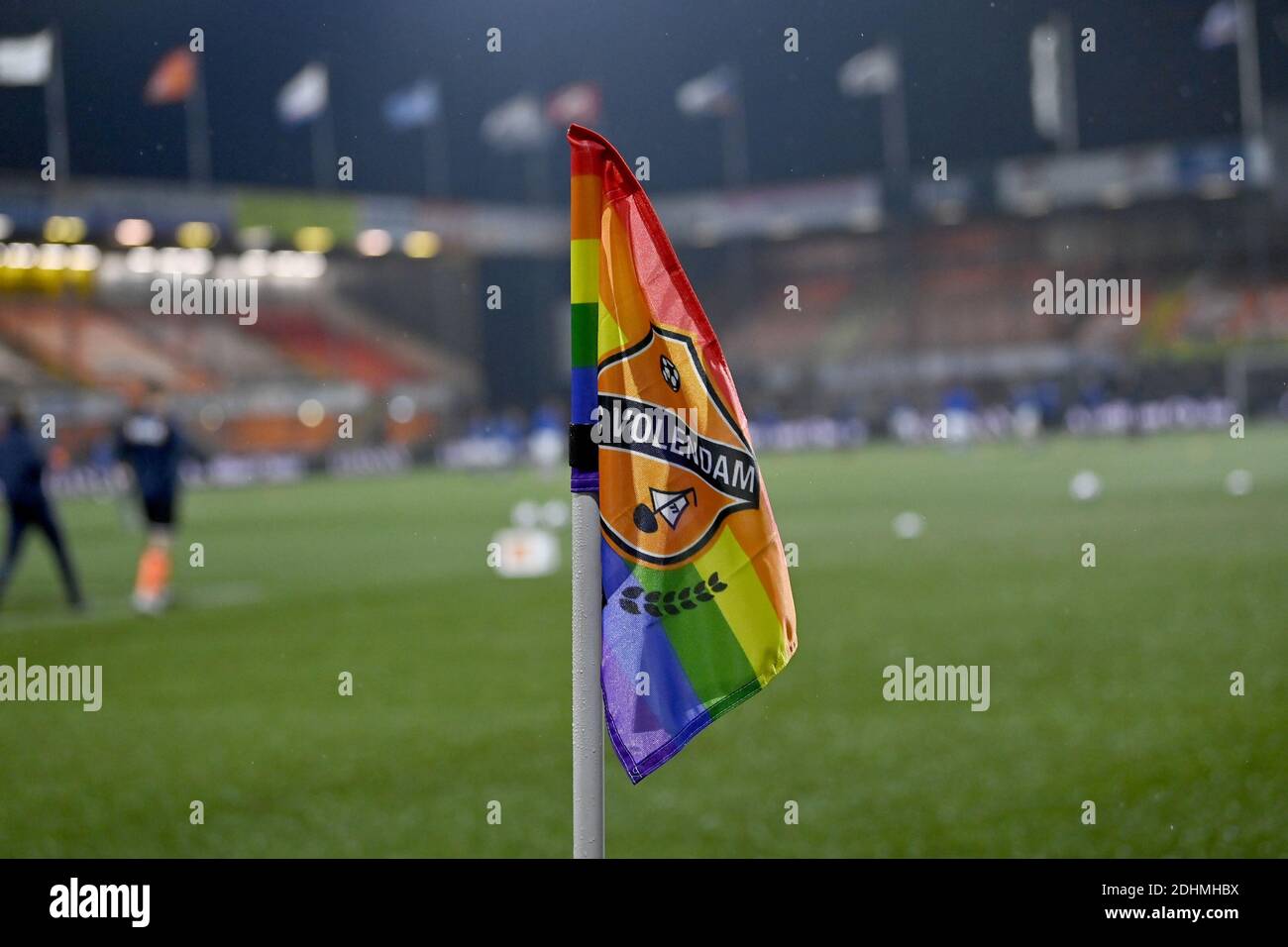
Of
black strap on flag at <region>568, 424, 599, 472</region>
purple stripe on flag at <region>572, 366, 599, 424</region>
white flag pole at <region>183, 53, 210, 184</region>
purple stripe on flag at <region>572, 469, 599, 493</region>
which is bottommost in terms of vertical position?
purple stripe on flag at <region>572, 469, 599, 493</region>

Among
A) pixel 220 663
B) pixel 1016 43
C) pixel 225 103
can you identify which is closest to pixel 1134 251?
pixel 1016 43

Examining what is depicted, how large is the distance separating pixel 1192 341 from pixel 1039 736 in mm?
37258

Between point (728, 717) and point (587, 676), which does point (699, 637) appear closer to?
point (587, 676)

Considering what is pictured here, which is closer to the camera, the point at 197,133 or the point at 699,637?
the point at 699,637

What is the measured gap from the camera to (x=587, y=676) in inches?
112

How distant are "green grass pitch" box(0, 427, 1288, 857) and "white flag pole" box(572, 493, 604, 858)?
2316 millimetres

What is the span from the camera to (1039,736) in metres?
6.66

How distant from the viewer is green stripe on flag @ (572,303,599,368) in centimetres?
283

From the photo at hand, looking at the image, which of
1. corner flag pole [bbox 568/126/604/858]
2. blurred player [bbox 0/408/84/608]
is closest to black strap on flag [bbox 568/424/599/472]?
corner flag pole [bbox 568/126/604/858]

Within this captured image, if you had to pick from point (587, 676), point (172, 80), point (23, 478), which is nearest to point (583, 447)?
point (587, 676)

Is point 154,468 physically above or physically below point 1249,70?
below

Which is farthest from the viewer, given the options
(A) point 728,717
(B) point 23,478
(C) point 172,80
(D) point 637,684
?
(C) point 172,80

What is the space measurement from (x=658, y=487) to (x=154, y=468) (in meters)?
9.68

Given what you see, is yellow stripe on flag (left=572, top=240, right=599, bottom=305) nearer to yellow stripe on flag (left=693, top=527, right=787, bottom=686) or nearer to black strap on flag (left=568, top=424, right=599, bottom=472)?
black strap on flag (left=568, top=424, right=599, bottom=472)
